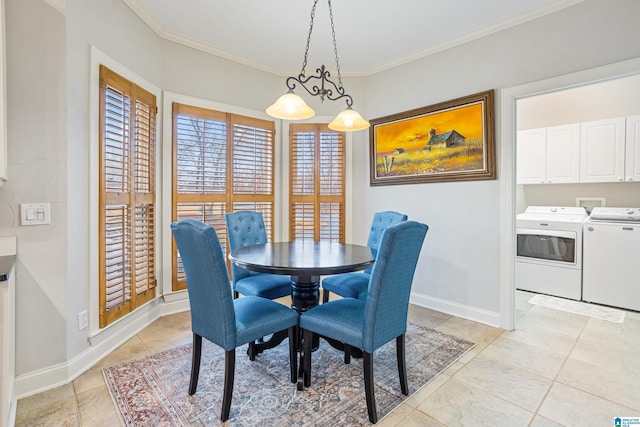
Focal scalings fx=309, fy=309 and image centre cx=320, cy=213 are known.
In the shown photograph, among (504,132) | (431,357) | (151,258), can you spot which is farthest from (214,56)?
(431,357)

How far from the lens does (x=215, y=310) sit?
1640mm

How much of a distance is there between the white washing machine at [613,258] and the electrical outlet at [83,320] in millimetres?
4842

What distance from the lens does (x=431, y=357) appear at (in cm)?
230

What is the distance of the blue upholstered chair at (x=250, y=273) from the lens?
8.07ft

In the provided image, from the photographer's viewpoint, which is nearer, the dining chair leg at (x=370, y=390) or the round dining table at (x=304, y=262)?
the dining chair leg at (x=370, y=390)

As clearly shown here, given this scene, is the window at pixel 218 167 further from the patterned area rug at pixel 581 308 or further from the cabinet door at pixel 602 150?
the cabinet door at pixel 602 150

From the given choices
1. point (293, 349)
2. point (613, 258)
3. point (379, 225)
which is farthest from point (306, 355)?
point (613, 258)

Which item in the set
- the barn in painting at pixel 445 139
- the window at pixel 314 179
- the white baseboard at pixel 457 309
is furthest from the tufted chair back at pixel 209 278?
the barn in painting at pixel 445 139

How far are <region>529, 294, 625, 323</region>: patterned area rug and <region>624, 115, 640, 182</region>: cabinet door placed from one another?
5.01ft

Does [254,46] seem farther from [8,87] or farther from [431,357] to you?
[431,357]

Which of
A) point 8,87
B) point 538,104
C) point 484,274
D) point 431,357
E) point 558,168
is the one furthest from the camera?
point 538,104

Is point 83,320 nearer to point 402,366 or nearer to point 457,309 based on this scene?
point 402,366

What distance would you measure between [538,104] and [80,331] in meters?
5.74

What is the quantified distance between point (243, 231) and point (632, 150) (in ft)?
14.5
